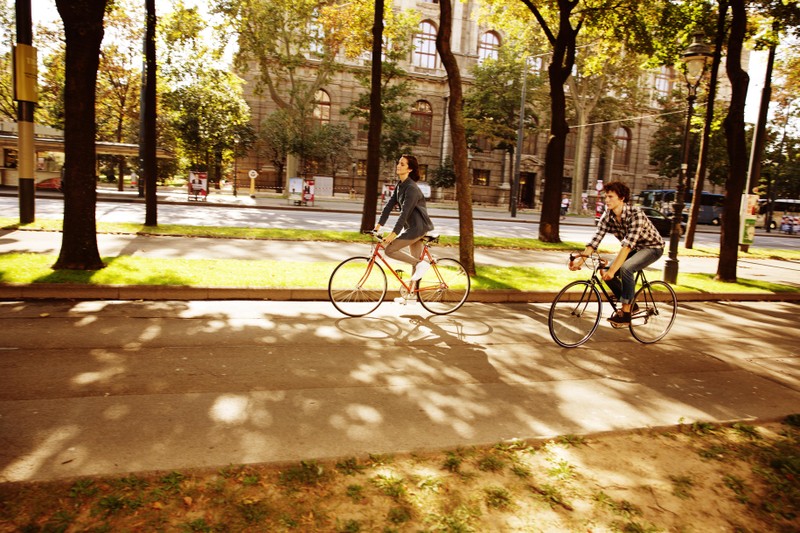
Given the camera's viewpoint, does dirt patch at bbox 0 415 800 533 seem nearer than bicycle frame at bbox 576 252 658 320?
Yes

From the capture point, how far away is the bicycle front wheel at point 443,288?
747 centimetres

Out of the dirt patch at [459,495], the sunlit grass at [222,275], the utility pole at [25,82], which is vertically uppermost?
the utility pole at [25,82]

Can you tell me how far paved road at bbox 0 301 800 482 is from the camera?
343 centimetres

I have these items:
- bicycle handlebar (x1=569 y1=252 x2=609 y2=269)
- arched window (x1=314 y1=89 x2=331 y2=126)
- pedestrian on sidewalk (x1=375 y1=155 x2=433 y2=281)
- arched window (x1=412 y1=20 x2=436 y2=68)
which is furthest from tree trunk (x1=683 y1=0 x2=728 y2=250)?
arched window (x1=412 y1=20 x2=436 y2=68)

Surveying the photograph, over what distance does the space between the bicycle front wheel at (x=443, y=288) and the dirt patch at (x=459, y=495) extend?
3.89m

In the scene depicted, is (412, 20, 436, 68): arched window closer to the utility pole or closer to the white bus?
the white bus

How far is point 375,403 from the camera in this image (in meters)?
4.23

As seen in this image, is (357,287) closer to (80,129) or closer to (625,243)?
(625,243)

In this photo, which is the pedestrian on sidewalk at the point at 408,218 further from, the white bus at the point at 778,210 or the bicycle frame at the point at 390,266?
the white bus at the point at 778,210

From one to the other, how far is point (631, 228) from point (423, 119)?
45.2 meters

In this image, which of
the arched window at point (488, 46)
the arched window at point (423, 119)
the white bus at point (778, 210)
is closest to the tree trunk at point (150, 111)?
the arched window at point (423, 119)

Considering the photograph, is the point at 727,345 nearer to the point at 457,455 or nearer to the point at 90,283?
the point at 457,455

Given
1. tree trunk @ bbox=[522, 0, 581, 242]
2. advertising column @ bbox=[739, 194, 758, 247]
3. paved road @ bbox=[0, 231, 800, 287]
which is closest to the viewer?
paved road @ bbox=[0, 231, 800, 287]

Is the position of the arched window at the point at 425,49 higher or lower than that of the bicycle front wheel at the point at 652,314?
higher
